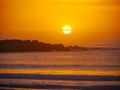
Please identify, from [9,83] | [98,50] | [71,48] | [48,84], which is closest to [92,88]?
[48,84]

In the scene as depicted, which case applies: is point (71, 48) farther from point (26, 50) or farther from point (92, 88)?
point (92, 88)

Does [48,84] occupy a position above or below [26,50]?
below

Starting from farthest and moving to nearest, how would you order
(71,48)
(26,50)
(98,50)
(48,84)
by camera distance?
(26,50) < (71,48) < (98,50) < (48,84)

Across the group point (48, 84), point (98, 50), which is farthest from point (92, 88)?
point (98, 50)

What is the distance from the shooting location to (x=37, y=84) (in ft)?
43.6

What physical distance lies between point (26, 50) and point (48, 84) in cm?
3593

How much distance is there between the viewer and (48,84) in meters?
13.1

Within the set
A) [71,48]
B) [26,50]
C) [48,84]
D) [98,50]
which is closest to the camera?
[48,84]

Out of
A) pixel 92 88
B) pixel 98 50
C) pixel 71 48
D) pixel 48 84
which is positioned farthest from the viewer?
pixel 71 48

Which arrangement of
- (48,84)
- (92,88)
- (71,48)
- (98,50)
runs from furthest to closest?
(71,48)
(98,50)
(48,84)
(92,88)

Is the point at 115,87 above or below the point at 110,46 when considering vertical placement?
below

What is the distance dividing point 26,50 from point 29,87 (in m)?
36.4

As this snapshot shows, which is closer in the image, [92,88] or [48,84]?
[92,88]

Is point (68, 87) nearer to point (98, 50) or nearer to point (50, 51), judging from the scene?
point (98, 50)
